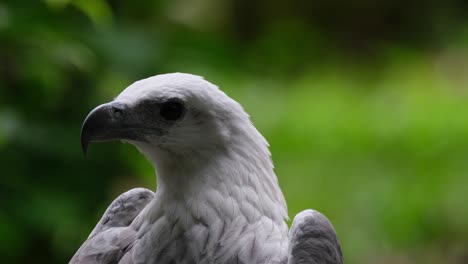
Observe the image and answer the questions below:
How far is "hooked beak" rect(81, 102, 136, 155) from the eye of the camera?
206 cm

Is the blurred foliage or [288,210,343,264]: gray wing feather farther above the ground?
[288,210,343,264]: gray wing feather

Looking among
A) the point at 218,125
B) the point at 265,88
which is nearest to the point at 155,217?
the point at 218,125

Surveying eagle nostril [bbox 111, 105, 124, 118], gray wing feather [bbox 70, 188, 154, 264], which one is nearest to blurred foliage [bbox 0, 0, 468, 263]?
gray wing feather [bbox 70, 188, 154, 264]

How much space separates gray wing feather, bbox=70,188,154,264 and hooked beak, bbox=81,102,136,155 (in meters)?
0.37

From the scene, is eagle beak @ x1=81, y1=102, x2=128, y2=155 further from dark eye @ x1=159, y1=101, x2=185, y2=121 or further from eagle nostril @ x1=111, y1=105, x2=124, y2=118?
dark eye @ x1=159, y1=101, x2=185, y2=121

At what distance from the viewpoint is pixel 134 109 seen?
82.2 inches

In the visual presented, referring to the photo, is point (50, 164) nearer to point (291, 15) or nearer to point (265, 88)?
point (265, 88)

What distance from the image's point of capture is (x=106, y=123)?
6.78ft

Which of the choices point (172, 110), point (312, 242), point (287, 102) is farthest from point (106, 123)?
point (287, 102)

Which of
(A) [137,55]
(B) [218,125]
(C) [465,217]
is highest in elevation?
(B) [218,125]

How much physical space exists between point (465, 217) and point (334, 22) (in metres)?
4.05

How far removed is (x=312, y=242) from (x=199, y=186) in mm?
368

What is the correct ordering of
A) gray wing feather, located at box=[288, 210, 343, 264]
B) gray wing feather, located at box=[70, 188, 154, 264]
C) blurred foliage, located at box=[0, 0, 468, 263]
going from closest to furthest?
gray wing feather, located at box=[288, 210, 343, 264]
gray wing feather, located at box=[70, 188, 154, 264]
blurred foliage, located at box=[0, 0, 468, 263]

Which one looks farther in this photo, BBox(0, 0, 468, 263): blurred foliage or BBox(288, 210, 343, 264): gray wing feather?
BBox(0, 0, 468, 263): blurred foliage
